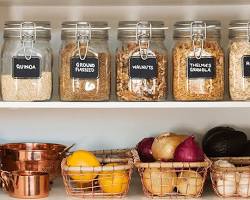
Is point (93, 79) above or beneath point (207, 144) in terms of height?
above

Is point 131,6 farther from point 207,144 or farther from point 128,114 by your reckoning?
point 207,144

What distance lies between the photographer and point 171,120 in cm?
170

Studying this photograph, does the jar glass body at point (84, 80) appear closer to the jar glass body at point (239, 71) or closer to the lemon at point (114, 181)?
the lemon at point (114, 181)

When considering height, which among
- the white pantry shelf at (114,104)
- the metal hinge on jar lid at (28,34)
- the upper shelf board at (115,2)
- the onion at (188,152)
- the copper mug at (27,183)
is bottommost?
the copper mug at (27,183)

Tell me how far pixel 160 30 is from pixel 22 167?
49 cm

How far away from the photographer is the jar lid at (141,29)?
1.48m

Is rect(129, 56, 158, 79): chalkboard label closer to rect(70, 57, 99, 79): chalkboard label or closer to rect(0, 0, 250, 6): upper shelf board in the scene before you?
rect(70, 57, 99, 79): chalkboard label

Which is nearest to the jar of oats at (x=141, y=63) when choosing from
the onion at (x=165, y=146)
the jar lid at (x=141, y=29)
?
the jar lid at (x=141, y=29)

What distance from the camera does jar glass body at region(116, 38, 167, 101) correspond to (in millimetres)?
1453

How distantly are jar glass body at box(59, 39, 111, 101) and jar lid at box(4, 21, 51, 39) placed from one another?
7 cm

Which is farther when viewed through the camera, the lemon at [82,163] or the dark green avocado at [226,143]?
the dark green avocado at [226,143]

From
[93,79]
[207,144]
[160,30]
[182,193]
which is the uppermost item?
[160,30]

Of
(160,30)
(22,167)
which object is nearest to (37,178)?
(22,167)

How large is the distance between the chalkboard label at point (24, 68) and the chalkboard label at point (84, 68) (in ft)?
0.29
